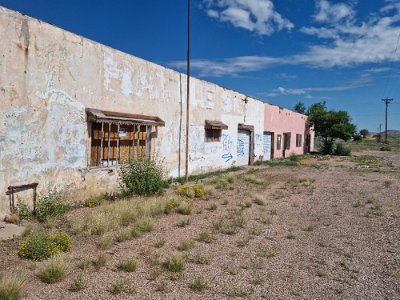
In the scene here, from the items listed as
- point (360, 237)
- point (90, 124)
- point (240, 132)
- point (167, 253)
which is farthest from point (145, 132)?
point (240, 132)

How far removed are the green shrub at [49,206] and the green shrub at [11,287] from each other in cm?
348

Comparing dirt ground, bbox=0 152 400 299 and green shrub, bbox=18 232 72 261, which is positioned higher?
green shrub, bbox=18 232 72 261

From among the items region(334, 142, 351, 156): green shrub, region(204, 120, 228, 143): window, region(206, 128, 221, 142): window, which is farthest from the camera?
region(334, 142, 351, 156): green shrub

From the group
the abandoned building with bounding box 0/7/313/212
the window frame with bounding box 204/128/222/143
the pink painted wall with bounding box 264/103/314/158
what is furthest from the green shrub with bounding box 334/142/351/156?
the abandoned building with bounding box 0/7/313/212

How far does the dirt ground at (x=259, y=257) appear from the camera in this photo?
442 centimetres

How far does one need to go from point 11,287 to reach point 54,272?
0.65 meters

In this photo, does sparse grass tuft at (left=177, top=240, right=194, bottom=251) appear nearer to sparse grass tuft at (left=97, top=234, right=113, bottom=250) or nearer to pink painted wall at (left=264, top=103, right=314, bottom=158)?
sparse grass tuft at (left=97, top=234, right=113, bottom=250)

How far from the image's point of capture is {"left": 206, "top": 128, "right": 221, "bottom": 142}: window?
17.1 m

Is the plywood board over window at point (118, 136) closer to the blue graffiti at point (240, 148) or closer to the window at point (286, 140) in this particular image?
the blue graffiti at point (240, 148)

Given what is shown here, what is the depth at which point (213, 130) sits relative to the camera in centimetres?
1759

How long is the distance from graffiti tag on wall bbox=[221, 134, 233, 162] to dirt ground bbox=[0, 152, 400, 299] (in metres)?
9.26

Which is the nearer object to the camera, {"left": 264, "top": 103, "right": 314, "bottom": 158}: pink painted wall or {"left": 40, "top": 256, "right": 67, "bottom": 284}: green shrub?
{"left": 40, "top": 256, "right": 67, "bottom": 284}: green shrub

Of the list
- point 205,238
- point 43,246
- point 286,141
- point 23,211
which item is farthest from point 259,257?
point 286,141

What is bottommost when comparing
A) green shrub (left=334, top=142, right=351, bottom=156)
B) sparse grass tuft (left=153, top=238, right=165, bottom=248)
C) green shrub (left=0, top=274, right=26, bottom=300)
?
sparse grass tuft (left=153, top=238, right=165, bottom=248)
